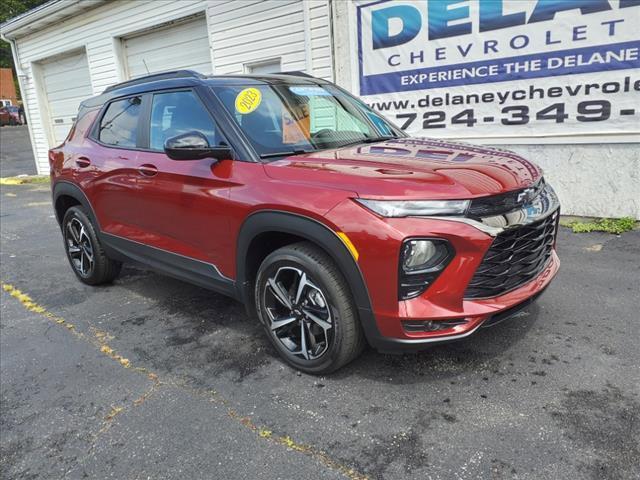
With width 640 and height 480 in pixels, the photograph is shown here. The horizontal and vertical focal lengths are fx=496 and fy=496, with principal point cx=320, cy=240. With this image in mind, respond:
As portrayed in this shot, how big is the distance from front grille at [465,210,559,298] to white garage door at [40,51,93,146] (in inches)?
518

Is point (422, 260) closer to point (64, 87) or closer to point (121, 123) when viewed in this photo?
point (121, 123)

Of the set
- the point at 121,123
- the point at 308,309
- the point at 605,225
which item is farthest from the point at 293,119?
the point at 605,225

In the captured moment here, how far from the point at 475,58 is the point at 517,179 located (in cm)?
427

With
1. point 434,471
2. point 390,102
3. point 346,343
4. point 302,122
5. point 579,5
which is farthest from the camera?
point 390,102

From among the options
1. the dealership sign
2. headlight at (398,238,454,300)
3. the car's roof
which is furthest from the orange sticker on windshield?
the dealership sign

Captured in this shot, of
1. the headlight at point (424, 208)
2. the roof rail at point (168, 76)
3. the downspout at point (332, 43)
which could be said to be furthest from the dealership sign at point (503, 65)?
the headlight at point (424, 208)

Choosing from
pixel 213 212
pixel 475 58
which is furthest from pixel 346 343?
pixel 475 58

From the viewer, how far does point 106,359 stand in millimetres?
3312

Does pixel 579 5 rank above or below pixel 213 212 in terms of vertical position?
above

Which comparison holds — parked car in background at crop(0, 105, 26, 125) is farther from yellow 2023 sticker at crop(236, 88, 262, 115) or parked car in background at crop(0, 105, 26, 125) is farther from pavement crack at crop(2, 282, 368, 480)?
yellow 2023 sticker at crop(236, 88, 262, 115)

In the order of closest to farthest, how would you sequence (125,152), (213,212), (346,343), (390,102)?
(346,343), (213,212), (125,152), (390,102)

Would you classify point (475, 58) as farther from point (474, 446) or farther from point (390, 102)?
point (474, 446)

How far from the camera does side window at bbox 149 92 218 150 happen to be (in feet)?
10.8

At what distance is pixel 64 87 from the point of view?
558 inches
